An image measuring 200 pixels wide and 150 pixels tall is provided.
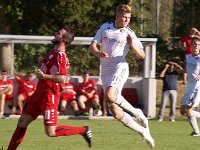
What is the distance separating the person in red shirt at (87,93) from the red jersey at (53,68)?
1189cm

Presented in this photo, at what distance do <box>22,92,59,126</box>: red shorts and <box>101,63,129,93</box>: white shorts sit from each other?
63.3 inches

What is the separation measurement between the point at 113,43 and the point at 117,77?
54cm

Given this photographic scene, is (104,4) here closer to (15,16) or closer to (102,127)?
(15,16)

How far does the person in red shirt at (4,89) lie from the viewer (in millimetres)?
22141

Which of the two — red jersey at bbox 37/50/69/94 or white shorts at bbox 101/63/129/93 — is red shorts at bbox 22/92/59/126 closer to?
red jersey at bbox 37/50/69/94

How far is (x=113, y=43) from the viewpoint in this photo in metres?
12.0

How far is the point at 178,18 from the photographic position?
5128 cm

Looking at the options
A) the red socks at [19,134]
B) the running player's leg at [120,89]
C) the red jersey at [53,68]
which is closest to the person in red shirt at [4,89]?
the running player's leg at [120,89]

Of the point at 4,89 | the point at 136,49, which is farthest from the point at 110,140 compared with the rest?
the point at 4,89

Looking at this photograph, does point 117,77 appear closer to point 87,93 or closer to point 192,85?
point 192,85

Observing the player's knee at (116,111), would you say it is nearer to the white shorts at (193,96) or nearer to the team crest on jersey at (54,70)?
the team crest on jersey at (54,70)

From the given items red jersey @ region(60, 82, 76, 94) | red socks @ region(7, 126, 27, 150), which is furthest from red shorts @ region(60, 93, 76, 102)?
red socks @ region(7, 126, 27, 150)

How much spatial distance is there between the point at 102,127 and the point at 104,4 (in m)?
14.7

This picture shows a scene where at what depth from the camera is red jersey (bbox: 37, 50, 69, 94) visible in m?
10.5
